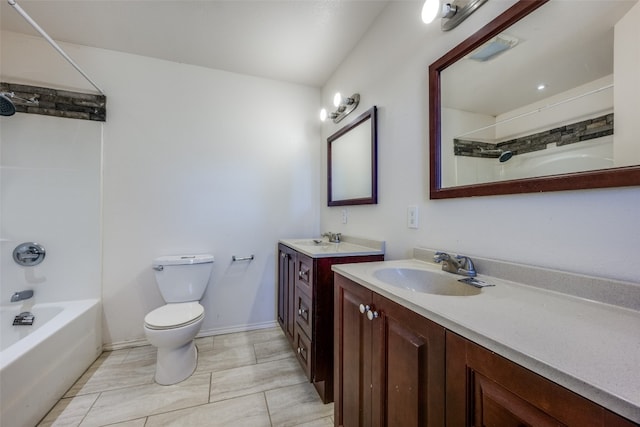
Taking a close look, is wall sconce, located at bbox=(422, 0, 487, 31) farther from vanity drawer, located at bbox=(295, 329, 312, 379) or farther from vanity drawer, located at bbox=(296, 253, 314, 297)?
vanity drawer, located at bbox=(295, 329, 312, 379)

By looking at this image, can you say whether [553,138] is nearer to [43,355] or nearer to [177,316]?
[177,316]

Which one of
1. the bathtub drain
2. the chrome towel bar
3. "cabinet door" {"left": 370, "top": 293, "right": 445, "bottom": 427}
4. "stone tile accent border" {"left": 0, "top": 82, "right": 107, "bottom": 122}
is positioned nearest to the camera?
"cabinet door" {"left": 370, "top": 293, "right": 445, "bottom": 427}

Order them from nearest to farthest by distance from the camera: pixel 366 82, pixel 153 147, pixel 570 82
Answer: pixel 570 82
pixel 366 82
pixel 153 147

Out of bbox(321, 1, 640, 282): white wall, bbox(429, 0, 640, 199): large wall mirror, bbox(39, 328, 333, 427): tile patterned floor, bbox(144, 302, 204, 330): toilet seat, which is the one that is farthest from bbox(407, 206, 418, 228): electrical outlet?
bbox(144, 302, 204, 330): toilet seat

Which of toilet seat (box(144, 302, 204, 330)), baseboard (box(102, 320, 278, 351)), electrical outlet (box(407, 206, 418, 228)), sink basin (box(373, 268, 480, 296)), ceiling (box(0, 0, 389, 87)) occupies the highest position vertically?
ceiling (box(0, 0, 389, 87))

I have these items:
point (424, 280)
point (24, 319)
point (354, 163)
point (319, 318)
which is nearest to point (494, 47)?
point (424, 280)

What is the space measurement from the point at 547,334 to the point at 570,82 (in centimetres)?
79

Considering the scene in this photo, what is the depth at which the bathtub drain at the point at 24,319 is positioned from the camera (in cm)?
174

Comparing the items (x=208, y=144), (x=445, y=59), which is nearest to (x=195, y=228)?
(x=208, y=144)

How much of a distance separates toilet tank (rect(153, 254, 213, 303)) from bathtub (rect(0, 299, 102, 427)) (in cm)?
53

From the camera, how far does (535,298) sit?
748 mm

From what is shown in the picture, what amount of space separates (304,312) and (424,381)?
1052 millimetres

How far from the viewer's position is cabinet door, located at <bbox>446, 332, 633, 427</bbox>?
0.39 m

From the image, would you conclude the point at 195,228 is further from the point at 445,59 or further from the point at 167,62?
the point at 445,59
